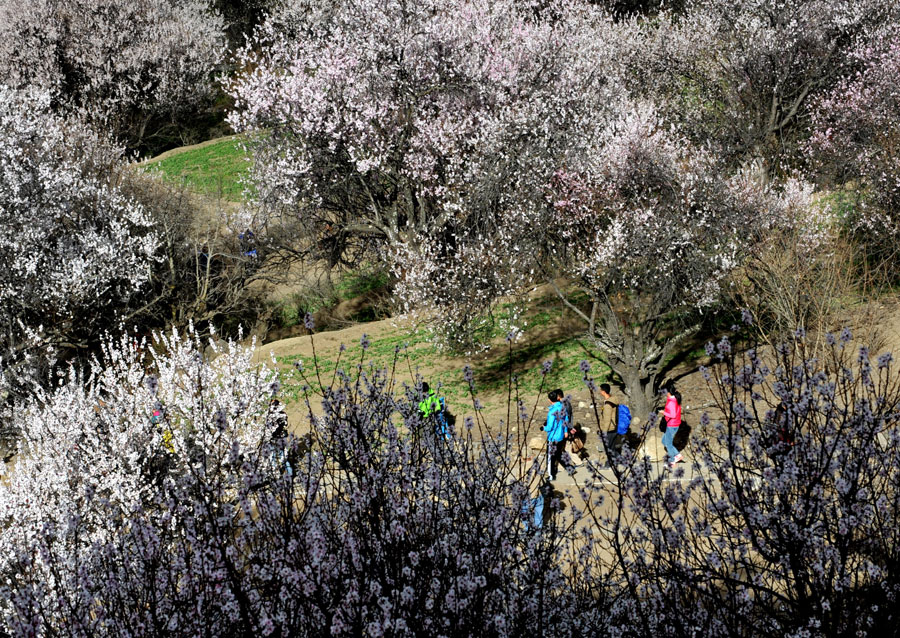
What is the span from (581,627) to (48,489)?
831 cm

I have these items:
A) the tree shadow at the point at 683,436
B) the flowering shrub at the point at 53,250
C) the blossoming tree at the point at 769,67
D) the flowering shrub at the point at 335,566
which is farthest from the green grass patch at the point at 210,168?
the flowering shrub at the point at 335,566

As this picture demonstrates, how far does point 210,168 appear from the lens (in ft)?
121

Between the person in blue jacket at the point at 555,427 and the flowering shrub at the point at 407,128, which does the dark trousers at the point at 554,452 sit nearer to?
the person in blue jacket at the point at 555,427

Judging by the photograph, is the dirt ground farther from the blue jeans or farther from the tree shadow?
the blue jeans

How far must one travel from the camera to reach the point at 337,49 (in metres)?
22.6

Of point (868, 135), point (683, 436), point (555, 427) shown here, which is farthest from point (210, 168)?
point (555, 427)

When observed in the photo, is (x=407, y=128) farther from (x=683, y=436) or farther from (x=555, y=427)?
(x=555, y=427)

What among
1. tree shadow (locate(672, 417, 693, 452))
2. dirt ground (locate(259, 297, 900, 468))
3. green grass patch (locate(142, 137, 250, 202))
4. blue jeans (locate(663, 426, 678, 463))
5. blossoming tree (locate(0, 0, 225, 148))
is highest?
blossoming tree (locate(0, 0, 225, 148))

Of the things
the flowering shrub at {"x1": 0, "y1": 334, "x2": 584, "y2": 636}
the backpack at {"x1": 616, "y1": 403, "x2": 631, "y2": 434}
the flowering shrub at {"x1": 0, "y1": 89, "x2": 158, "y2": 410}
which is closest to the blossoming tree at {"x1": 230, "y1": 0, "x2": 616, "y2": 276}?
Answer: the flowering shrub at {"x1": 0, "y1": 89, "x2": 158, "y2": 410}

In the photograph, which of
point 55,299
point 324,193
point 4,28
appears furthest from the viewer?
point 4,28

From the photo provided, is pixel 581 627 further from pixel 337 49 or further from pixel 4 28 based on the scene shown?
pixel 4 28

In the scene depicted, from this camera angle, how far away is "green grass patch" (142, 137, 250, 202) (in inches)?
1340

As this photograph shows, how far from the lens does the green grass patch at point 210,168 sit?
34031 mm

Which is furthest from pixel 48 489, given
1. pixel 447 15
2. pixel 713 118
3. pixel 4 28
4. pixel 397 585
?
pixel 4 28
